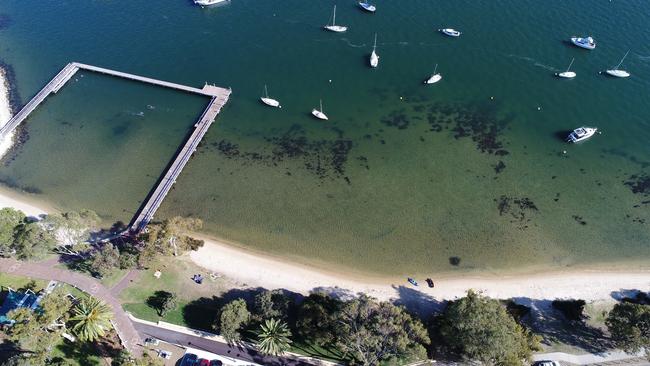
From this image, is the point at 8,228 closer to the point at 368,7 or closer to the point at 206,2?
the point at 206,2

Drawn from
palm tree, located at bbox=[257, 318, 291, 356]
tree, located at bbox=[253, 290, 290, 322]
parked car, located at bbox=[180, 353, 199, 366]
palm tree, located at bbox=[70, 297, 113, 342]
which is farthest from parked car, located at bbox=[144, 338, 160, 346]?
palm tree, located at bbox=[257, 318, 291, 356]

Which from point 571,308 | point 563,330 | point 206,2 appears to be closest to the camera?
point 563,330

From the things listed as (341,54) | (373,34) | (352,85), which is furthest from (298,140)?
(373,34)

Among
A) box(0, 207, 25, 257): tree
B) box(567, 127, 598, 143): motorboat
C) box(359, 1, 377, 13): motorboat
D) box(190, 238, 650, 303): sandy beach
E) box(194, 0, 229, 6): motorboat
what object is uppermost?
box(359, 1, 377, 13): motorboat

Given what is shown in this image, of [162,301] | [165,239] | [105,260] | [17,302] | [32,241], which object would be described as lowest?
[162,301]

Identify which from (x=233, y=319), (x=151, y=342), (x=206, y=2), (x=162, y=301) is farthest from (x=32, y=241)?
(x=206, y=2)

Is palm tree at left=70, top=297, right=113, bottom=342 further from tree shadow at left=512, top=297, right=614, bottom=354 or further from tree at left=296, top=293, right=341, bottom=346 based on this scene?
tree shadow at left=512, top=297, right=614, bottom=354
